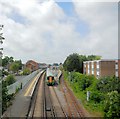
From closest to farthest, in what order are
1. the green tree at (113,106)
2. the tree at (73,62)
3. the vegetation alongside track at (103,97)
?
1. the green tree at (113,106)
2. the vegetation alongside track at (103,97)
3. the tree at (73,62)

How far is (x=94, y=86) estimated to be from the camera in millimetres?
31062

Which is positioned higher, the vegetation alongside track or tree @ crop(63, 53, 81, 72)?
tree @ crop(63, 53, 81, 72)

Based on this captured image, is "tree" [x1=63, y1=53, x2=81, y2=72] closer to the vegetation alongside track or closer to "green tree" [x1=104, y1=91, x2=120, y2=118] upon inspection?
the vegetation alongside track

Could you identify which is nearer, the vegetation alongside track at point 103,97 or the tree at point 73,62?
the vegetation alongside track at point 103,97

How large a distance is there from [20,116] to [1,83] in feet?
20.3

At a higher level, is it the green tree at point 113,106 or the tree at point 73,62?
the tree at point 73,62

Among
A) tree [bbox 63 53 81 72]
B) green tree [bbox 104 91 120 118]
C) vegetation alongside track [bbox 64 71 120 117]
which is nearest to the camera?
green tree [bbox 104 91 120 118]

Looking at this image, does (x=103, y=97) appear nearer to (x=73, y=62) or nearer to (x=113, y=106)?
(x=113, y=106)

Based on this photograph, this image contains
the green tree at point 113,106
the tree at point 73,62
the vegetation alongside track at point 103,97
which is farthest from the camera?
the tree at point 73,62

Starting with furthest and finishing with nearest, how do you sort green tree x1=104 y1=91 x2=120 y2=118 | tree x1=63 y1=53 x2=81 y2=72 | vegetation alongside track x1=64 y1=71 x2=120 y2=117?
tree x1=63 y1=53 x2=81 y2=72 → vegetation alongside track x1=64 y1=71 x2=120 y2=117 → green tree x1=104 y1=91 x2=120 y2=118

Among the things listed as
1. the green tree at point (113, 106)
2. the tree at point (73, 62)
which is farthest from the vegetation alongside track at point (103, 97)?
the tree at point (73, 62)

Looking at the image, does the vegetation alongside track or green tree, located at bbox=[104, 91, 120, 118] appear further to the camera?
the vegetation alongside track

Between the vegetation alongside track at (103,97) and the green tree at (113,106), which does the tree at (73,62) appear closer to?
the vegetation alongside track at (103,97)

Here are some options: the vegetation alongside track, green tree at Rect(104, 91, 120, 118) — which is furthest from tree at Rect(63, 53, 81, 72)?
green tree at Rect(104, 91, 120, 118)
